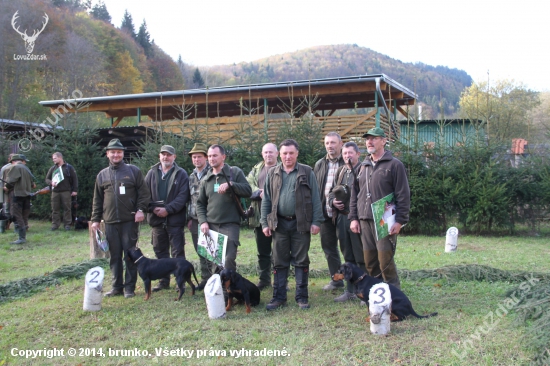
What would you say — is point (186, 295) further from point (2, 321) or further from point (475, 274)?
point (475, 274)

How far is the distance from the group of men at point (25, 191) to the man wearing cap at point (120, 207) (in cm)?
588

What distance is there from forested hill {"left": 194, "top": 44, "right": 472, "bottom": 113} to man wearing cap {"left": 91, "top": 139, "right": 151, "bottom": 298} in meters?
65.7

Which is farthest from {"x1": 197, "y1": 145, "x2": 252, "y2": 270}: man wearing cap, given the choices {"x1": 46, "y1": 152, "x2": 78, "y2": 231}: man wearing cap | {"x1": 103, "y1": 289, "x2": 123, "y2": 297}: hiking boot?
{"x1": 46, "y1": 152, "x2": 78, "y2": 231}: man wearing cap

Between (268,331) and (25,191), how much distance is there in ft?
29.9

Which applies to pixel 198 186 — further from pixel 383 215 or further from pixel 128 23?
pixel 128 23

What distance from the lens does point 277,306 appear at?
5.22 meters

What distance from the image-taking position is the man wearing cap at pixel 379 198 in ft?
15.6

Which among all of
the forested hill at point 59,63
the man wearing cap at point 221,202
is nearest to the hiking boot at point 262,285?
the man wearing cap at point 221,202

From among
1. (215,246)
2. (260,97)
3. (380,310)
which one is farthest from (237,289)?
(260,97)

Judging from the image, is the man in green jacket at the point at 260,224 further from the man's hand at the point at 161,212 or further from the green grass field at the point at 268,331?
the man's hand at the point at 161,212

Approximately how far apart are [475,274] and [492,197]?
508 centimetres

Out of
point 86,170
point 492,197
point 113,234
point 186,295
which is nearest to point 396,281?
point 186,295

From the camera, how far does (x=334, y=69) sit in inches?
3652

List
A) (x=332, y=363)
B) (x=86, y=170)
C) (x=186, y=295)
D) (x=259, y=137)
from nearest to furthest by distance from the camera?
(x=332, y=363)
(x=186, y=295)
(x=259, y=137)
(x=86, y=170)
